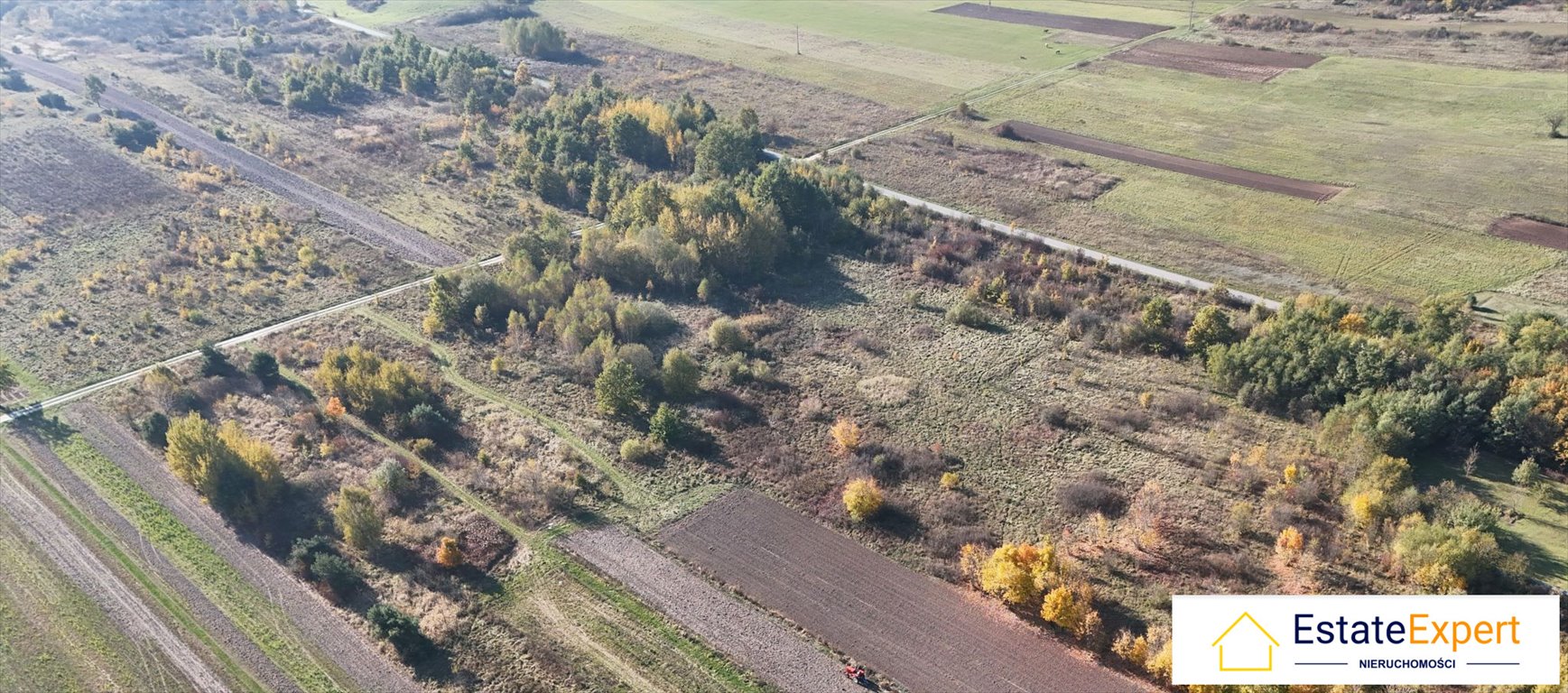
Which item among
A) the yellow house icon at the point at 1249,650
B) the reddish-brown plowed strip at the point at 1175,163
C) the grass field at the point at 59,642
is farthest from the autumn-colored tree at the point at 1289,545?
the grass field at the point at 59,642

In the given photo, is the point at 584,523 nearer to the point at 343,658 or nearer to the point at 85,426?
the point at 343,658

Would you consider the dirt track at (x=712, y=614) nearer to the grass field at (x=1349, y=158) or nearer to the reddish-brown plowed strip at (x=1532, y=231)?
the grass field at (x=1349, y=158)

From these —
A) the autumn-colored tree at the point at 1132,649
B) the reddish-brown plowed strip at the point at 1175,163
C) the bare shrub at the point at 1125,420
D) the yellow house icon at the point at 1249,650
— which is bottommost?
the autumn-colored tree at the point at 1132,649

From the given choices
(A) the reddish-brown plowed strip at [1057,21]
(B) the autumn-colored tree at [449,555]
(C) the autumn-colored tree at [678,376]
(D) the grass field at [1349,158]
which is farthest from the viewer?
(A) the reddish-brown plowed strip at [1057,21]

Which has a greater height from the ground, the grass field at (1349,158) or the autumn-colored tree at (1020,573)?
the grass field at (1349,158)

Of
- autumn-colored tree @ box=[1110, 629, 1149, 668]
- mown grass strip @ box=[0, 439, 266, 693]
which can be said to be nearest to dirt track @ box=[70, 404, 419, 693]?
mown grass strip @ box=[0, 439, 266, 693]

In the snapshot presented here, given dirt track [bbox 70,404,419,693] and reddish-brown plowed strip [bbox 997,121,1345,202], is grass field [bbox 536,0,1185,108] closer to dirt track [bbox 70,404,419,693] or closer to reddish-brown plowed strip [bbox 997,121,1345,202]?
reddish-brown plowed strip [bbox 997,121,1345,202]

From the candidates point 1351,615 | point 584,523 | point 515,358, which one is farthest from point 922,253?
point 1351,615
